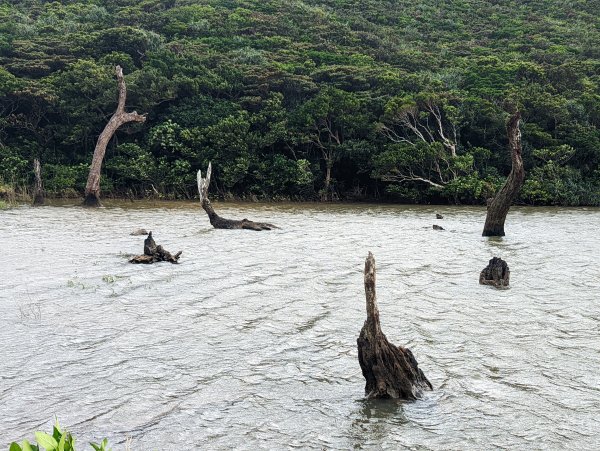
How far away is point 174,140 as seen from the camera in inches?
1442

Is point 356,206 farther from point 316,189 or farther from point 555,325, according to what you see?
point 555,325

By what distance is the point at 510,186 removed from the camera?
60.8ft

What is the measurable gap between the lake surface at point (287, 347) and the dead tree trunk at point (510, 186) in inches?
134

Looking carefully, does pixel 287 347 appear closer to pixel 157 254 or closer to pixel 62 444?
pixel 62 444

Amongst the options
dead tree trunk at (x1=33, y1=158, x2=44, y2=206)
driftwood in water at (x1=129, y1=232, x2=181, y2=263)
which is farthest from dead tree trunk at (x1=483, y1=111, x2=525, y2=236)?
dead tree trunk at (x1=33, y1=158, x2=44, y2=206)

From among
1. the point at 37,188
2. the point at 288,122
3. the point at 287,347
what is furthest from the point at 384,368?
the point at 288,122

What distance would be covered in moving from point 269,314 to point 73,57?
37.7 meters

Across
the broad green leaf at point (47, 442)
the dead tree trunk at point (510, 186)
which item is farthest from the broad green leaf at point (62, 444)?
the dead tree trunk at point (510, 186)

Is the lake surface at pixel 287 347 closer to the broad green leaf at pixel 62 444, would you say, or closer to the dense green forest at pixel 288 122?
the broad green leaf at pixel 62 444

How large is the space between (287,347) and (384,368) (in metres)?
1.86

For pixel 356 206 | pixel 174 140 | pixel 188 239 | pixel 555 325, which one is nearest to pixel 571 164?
pixel 356 206

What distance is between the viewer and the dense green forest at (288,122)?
34938 mm

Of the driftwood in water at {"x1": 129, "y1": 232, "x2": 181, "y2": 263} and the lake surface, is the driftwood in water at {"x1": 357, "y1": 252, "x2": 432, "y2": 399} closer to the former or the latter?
the lake surface

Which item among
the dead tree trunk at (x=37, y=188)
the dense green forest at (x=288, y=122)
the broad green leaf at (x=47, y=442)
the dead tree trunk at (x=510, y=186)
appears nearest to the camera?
the broad green leaf at (x=47, y=442)
